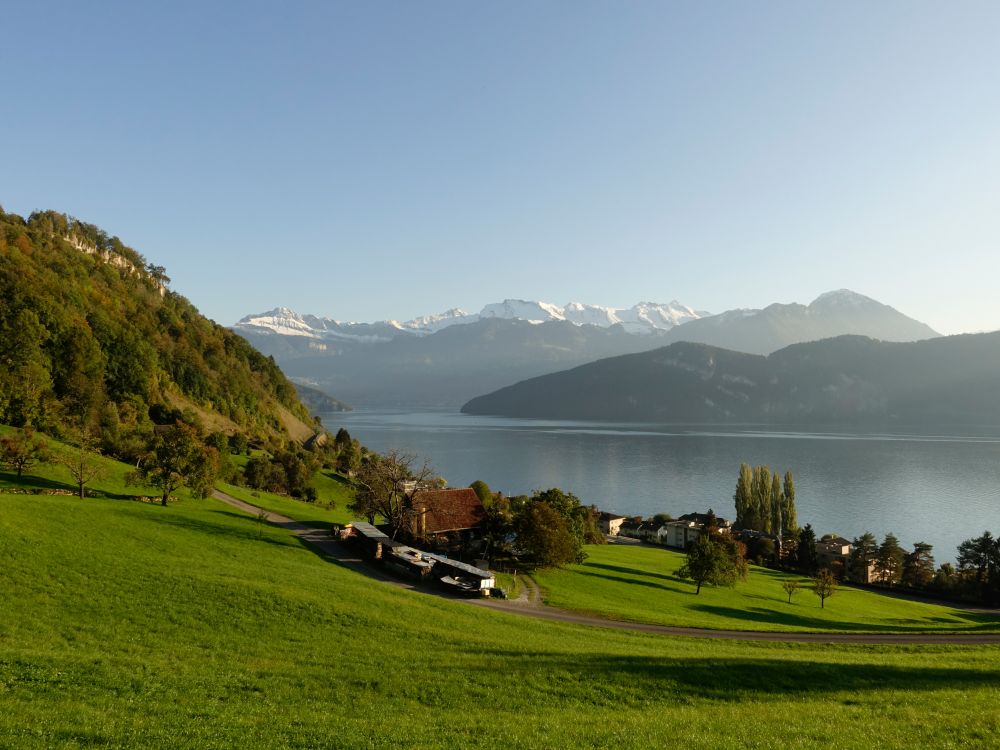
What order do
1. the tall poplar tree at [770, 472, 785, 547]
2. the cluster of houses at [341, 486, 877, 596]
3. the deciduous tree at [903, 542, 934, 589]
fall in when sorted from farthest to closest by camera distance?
the tall poplar tree at [770, 472, 785, 547], the deciduous tree at [903, 542, 934, 589], the cluster of houses at [341, 486, 877, 596]

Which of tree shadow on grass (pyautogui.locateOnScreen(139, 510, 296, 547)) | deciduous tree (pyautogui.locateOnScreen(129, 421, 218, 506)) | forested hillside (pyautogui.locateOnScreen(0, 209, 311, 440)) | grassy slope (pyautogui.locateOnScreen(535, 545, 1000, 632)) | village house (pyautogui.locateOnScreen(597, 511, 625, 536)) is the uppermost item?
forested hillside (pyautogui.locateOnScreen(0, 209, 311, 440))

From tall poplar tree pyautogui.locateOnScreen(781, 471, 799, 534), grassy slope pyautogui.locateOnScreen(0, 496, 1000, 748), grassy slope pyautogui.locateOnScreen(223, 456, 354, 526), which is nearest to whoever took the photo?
grassy slope pyautogui.locateOnScreen(0, 496, 1000, 748)

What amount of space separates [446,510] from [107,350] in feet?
216

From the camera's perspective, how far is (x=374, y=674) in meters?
17.7

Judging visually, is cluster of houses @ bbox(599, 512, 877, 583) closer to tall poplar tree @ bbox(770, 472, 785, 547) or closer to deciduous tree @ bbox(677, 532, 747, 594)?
tall poplar tree @ bbox(770, 472, 785, 547)

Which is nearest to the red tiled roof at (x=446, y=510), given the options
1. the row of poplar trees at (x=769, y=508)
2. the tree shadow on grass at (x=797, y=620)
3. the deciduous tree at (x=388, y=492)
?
the deciduous tree at (x=388, y=492)

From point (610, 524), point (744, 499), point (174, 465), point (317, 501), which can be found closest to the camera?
point (174, 465)

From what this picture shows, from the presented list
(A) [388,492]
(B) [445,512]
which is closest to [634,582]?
(B) [445,512]

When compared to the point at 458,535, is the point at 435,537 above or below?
above

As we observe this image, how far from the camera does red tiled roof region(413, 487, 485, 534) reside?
58.9 m

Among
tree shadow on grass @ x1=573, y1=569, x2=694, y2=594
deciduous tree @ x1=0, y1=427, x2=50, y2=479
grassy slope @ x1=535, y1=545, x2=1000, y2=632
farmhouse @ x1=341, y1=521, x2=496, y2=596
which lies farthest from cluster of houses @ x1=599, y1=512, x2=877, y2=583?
deciduous tree @ x1=0, y1=427, x2=50, y2=479

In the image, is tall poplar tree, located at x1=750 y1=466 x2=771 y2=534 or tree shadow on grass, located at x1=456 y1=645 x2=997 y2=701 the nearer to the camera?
tree shadow on grass, located at x1=456 y1=645 x2=997 y2=701

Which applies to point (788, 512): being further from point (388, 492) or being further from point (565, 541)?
point (388, 492)

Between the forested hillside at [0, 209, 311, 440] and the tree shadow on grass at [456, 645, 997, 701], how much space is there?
63522 mm
